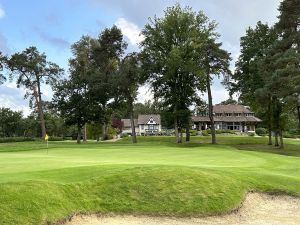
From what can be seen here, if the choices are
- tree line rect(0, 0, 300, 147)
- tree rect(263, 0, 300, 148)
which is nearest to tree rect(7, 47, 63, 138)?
tree line rect(0, 0, 300, 147)

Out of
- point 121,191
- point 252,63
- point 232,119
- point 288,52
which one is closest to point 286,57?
point 288,52

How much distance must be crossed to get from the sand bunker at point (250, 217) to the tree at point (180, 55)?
4838 cm

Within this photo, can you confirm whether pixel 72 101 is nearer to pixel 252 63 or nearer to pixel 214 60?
pixel 214 60

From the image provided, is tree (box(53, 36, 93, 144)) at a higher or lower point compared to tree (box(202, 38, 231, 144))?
lower

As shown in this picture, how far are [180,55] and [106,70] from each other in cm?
2276

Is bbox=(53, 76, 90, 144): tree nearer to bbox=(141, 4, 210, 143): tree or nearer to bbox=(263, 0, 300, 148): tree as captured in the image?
bbox=(141, 4, 210, 143): tree

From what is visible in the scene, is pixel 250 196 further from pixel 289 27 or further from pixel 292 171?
pixel 289 27

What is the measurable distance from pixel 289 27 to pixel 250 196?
139 ft

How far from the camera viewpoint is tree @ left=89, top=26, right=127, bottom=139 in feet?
233

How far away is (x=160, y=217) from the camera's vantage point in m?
13.4

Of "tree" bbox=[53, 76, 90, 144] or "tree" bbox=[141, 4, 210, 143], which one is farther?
"tree" bbox=[53, 76, 90, 144]

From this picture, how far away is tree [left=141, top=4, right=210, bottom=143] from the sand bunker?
48383mm

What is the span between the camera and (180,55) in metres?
63.7

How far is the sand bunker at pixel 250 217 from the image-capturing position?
42.6 feet
